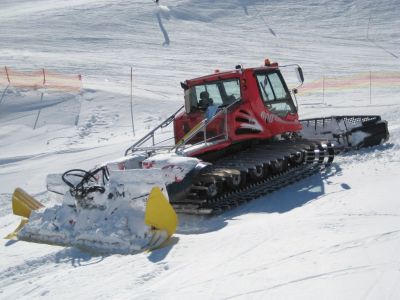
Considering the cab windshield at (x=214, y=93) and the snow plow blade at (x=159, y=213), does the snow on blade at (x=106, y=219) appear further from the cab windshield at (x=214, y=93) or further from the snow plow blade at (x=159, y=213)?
the cab windshield at (x=214, y=93)

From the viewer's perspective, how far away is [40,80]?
21.6 meters

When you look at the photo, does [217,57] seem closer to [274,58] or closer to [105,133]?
[274,58]

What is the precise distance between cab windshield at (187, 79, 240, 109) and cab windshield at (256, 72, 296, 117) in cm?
48

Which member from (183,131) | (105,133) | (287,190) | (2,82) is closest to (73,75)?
(2,82)

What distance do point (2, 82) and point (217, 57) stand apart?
494 inches

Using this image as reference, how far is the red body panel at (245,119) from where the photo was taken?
10.2 meters

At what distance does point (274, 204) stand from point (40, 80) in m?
14.7

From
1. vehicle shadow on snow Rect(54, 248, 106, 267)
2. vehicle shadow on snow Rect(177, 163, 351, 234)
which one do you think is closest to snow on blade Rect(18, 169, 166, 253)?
vehicle shadow on snow Rect(54, 248, 106, 267)

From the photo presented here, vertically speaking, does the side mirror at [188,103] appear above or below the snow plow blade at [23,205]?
above

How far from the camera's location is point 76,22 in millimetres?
35688

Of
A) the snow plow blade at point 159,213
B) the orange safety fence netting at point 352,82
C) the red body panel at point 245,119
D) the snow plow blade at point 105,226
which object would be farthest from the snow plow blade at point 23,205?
the orange safety fence netting at point 352,82

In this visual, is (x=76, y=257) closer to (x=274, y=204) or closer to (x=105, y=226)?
(x=105, y=226)

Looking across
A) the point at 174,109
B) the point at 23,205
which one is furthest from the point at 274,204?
the point at 174,109

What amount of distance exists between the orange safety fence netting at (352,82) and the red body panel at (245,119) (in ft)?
42.5
